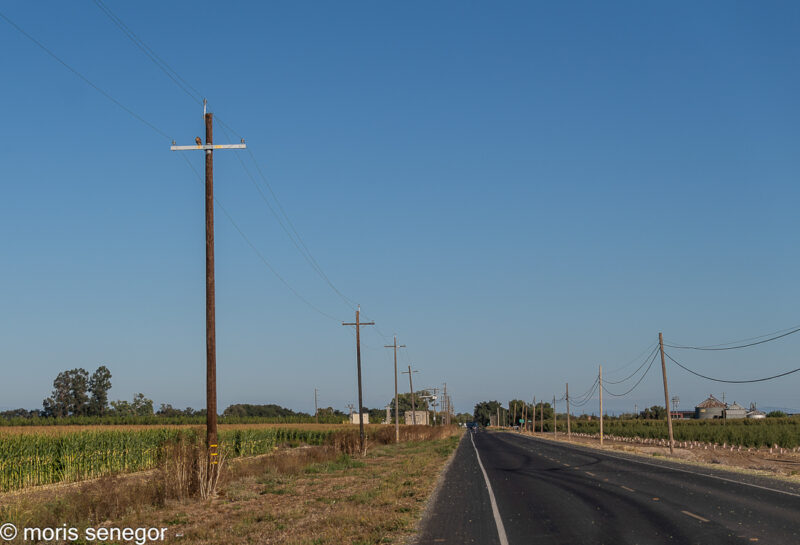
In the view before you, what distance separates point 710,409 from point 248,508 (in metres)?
192

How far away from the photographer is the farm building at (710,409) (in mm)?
185000

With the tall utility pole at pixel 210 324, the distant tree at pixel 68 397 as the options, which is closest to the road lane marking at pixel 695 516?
the tall utility pole at pixel 210 324

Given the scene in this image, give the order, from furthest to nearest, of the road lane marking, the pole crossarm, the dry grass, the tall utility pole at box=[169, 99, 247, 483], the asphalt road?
the pole crossarm
the tall utility pole at box=[169, 99, 247, 483]
the road lane marking
the dry grass
the asphalt road

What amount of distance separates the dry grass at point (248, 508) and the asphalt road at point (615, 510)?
3.52ft

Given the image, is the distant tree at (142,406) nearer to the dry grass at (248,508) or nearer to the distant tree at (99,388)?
the distant tree at (99,388)

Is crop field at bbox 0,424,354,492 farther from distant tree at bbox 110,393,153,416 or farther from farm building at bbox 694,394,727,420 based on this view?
farm building at bbox 694,394,727,420

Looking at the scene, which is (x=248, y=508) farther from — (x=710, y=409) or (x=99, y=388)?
(x=710, y=409)

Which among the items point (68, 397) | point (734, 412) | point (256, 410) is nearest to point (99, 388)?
point (68, 397)

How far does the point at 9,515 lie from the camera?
1521 cm

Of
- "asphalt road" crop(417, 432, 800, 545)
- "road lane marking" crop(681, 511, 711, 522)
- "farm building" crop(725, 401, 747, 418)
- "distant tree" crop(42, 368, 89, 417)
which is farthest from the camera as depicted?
"farm building" crop(725, 401, 747, 418)

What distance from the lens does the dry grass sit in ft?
46.4

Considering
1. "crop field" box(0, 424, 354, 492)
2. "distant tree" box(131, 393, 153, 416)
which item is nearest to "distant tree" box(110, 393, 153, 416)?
"distant tree" box(131, 393, 153, 416)

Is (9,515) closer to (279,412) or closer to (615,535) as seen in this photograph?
(615,535)

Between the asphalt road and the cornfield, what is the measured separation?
9183mm
